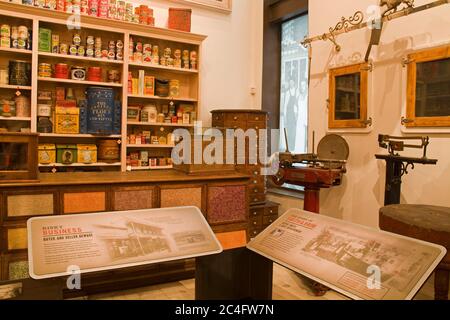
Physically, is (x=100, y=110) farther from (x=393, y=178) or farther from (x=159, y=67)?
(x=393, y=178)

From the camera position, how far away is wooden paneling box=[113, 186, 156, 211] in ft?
8.33

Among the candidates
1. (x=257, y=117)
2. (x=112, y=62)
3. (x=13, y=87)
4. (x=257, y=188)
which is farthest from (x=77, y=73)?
(x=257, y=188)

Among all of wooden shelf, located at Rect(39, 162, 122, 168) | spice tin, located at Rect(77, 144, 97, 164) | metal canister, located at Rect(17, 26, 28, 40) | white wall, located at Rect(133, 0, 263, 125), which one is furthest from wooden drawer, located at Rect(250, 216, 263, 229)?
metal canister, located at Rect(17, 26, 28, 40)

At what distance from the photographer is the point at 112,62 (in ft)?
12.5

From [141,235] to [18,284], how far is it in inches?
22.7

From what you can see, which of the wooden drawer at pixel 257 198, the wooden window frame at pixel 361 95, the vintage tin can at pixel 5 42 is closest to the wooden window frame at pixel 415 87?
the wooden window frame at pixel 361 95

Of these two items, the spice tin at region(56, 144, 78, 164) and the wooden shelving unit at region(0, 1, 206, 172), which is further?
the spice tin at region(56, 144, 78, 164)

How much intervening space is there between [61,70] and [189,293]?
2.56m

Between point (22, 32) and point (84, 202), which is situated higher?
point (22, 32)

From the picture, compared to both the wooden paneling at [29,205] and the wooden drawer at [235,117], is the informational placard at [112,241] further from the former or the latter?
the wooden drawer at [235,117]

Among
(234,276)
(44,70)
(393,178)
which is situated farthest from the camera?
(44,70)

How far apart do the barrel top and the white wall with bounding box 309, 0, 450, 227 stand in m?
0.57

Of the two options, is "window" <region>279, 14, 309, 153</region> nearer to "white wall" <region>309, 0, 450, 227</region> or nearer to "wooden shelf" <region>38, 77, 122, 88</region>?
"white wall" <region>309, 0, 450, 227</region>
